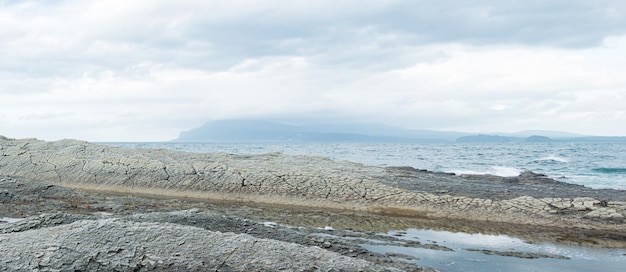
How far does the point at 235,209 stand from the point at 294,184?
3374mm

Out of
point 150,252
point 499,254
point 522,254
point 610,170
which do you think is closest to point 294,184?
point 499,254

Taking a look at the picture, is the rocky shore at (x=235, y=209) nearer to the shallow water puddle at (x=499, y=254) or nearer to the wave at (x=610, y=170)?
the shallow water puddle at (x=499, y=254)

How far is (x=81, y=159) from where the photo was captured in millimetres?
22344

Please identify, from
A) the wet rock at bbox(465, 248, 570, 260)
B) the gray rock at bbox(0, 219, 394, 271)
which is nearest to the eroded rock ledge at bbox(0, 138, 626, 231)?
the wet rock at bbox(465, 248, 570, 260)

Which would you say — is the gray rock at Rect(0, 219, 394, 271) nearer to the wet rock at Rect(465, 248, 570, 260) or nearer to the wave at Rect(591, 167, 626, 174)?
the wet rock at Rect(465, 248, 570, 260)

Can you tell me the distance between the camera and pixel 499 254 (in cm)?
1036

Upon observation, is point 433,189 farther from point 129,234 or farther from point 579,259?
point 129,234

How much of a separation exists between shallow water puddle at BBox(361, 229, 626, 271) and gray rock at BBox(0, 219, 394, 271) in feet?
7.40

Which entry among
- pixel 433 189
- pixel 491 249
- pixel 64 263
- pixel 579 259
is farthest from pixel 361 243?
pixel 433 189

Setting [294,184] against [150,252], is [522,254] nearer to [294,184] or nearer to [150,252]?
[150,252]

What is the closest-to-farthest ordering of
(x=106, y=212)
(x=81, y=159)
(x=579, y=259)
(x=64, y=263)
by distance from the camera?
(x=64, y=263) → (x=579, y=259) → (x=106, y=212) → (x=81, y=159)

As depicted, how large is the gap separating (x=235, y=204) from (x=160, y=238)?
966 cm

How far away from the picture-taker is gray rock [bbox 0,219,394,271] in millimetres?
6746

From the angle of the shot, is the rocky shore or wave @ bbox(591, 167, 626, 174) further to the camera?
wave @ bbox(591, 167, 626, 174)
